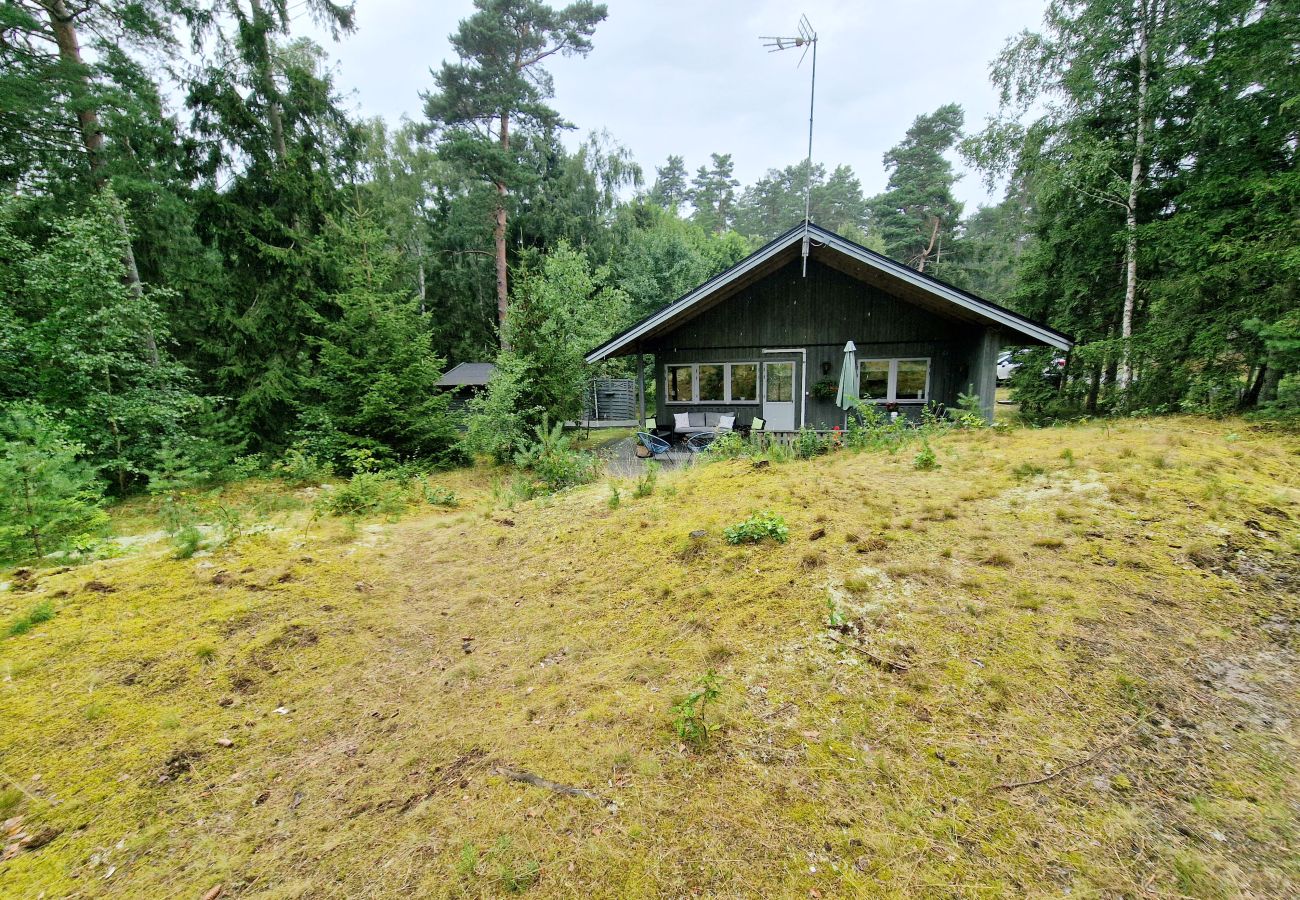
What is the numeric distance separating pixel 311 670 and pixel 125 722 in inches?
30.1

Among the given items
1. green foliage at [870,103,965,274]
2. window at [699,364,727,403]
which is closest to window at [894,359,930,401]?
window at [699,364,727,403]

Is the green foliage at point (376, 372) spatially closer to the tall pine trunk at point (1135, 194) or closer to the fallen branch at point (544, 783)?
the fallen branch at point (544, 783)

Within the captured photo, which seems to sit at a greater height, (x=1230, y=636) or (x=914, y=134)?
(x=914, y=134)

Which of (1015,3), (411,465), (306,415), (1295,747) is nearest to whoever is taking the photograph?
(1295,747)

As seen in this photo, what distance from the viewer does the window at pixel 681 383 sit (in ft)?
45.6

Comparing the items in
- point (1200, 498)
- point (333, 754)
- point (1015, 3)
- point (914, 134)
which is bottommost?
point (333, 754)

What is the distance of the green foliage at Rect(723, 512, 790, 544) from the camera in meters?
3.93

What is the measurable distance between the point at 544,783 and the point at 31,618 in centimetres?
373

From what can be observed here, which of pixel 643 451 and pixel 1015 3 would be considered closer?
pixel 643 451

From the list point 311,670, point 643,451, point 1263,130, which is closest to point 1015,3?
point 1263,130

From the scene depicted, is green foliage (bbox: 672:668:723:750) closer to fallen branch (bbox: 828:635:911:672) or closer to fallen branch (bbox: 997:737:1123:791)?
fallen branch (bbox: 828:635:911:672)

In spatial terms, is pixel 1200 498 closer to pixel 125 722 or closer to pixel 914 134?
pixel 125 722

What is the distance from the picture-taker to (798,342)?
12906 mm

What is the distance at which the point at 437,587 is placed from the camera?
162 inches
